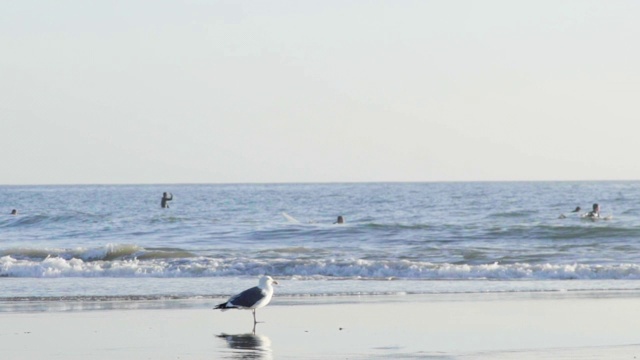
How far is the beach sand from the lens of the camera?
10711mm

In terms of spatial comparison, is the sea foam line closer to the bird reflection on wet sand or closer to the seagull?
the seagull

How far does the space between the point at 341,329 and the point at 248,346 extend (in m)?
1.51

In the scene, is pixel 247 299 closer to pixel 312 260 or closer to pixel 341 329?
pixel 341 329

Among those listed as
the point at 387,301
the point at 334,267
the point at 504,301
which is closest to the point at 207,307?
the point at 387,301

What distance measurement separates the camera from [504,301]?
15312mm

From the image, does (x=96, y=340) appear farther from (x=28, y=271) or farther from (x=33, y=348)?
(x=28, y=271)

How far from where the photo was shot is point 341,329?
12406 millimetres

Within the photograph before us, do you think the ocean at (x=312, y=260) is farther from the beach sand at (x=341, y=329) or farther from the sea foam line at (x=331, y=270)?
the beach sand at (x=341, y=329)

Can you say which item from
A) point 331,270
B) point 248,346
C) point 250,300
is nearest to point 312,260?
point 331,270

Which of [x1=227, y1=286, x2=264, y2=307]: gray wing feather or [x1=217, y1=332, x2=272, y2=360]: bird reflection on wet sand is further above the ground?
[x1=227, y1=286, x2=264, y2=307]: gray wing feather

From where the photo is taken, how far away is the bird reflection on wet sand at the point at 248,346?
34.7 feet

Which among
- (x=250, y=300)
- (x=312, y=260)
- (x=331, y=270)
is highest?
(x=250, y=300)

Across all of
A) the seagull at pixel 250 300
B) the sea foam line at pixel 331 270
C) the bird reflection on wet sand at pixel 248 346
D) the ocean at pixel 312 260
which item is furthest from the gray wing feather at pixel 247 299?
the sea foam line at pixel 331 270

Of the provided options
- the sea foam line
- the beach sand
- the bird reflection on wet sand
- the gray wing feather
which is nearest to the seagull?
the gray wing feather
